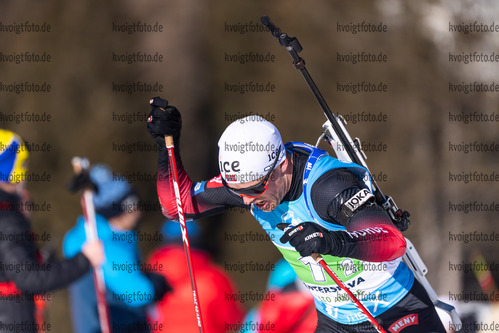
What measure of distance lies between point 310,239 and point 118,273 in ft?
8.04

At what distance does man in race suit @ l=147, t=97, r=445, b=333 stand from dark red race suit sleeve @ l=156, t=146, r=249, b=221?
18 centimetres

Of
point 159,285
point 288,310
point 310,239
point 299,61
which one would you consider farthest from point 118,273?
point 310,239

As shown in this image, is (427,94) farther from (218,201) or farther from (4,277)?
(4,277)

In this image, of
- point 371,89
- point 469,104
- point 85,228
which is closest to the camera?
point 85,228

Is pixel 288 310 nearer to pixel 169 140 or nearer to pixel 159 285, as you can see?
pixel 159 285

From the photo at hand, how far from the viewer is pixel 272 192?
11.9 ft

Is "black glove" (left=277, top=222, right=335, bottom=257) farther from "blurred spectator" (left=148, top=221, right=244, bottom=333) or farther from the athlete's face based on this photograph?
"blurred spectator" (left=148, top=221, right=244, bottom=333)

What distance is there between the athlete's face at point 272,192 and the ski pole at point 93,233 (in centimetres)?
171

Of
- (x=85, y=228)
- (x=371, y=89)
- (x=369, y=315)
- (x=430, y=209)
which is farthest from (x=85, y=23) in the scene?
(x=369, y=315)

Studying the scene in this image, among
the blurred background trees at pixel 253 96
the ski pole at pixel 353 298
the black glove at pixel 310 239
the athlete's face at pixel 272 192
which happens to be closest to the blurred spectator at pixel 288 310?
the ski pole at pixel 353 298

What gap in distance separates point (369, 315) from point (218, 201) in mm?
1223

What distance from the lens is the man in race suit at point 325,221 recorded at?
130 inches

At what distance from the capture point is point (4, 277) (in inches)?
163

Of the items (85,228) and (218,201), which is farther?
(85,228)
